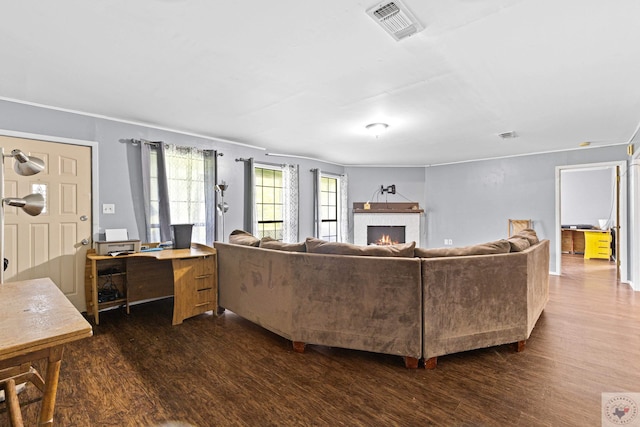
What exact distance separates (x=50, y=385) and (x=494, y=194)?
7130 mm

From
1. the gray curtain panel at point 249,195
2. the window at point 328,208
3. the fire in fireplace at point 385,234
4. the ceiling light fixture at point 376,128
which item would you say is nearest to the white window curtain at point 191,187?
the gray curtain panel at point 249,195

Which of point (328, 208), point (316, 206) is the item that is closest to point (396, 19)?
point (316, 206)

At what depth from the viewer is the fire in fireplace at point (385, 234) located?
7484 millimetres

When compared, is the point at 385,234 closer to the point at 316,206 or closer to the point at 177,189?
the point at 316,206

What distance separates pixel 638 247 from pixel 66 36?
263 inches

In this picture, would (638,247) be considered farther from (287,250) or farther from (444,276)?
(287,250)

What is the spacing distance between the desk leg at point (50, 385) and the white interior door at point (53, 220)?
2776 millimetres

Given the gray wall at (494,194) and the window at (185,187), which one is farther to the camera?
the gray wall at (494,194)

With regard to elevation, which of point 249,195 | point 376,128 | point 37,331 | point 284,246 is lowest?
point 37,331

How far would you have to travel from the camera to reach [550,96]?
315 centimetres

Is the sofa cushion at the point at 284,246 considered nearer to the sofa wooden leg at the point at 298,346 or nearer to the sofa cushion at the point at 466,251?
the sofa wooden leg at the point at 298,346

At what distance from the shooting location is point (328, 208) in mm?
7297

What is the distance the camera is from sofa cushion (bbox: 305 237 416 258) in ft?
8.10

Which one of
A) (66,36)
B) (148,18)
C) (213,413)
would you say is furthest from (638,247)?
(66,36)
